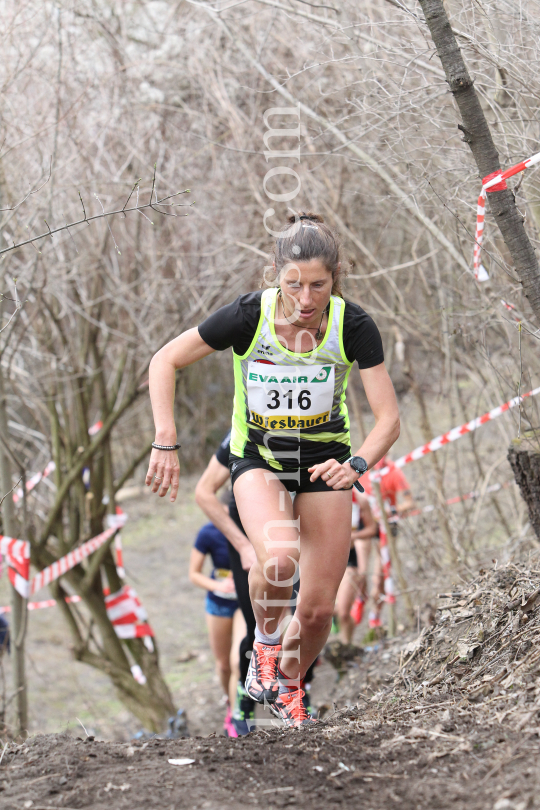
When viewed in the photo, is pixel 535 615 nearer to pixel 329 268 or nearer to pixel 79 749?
pixel 329 268

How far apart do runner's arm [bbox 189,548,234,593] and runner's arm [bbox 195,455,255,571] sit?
1.16m

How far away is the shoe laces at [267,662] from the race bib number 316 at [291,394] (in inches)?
38.8

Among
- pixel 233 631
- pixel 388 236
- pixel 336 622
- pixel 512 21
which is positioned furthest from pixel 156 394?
pixel 388 236

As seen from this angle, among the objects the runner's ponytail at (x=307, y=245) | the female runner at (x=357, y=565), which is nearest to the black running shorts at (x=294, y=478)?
the runner's ponytail at (x=307, y=245)

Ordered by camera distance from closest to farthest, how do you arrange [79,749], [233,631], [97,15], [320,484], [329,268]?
[79,749]
[329,268]
[320,484]
[233,631]
[97,15]

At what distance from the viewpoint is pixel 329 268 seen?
117 inches

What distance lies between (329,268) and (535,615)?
5.37 ft

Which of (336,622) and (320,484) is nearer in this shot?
(320,484)

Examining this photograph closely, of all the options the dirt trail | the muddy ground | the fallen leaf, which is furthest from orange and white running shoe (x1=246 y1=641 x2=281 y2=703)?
the fallen leaf

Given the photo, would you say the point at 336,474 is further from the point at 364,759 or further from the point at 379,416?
the point at 364,759

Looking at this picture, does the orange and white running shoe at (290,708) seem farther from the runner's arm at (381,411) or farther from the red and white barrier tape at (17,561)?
the red and white barrier tape at (17,561)

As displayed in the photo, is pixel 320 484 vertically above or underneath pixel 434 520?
above

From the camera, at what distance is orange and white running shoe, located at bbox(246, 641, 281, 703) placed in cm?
314

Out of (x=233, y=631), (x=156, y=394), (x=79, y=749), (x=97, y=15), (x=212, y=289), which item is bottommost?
(x=233, y=631)
